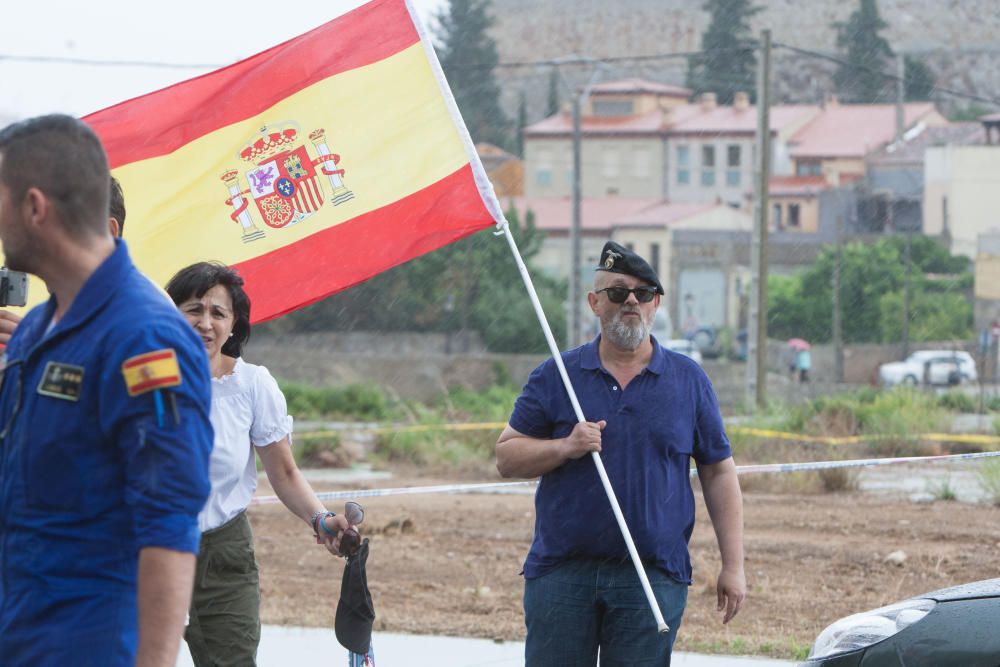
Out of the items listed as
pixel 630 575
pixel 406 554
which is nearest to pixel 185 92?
pixel 630 575

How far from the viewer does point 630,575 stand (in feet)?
15.5

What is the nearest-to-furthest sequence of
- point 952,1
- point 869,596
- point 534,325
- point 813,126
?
point 869,596 → point 534,325 → point 813,126 → point 952,1

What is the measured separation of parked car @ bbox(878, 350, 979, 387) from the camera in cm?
4762

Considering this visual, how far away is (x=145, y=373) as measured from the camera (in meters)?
2.84

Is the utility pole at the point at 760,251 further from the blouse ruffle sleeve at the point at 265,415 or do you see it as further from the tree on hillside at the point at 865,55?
the tree on hillside at the point at 865,55

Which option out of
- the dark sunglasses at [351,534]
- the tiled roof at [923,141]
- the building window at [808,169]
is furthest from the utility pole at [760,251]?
the building window at [808,169]

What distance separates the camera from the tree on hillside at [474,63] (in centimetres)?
10194

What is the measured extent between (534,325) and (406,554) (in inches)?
2083

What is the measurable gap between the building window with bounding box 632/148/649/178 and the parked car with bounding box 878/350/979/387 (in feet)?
144

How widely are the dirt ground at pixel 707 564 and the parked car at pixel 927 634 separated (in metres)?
2.82

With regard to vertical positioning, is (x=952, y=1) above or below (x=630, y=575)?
above

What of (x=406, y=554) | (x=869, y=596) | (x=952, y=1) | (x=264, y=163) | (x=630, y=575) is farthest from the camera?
(x=952, y=1)

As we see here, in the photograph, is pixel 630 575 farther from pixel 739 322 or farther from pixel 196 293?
pixel 739 322

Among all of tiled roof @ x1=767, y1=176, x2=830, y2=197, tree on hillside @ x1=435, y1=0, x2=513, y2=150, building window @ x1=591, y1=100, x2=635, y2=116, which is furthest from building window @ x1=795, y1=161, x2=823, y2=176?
tree on hillside @ x1=435, y1=0, x2=513, y2=150
